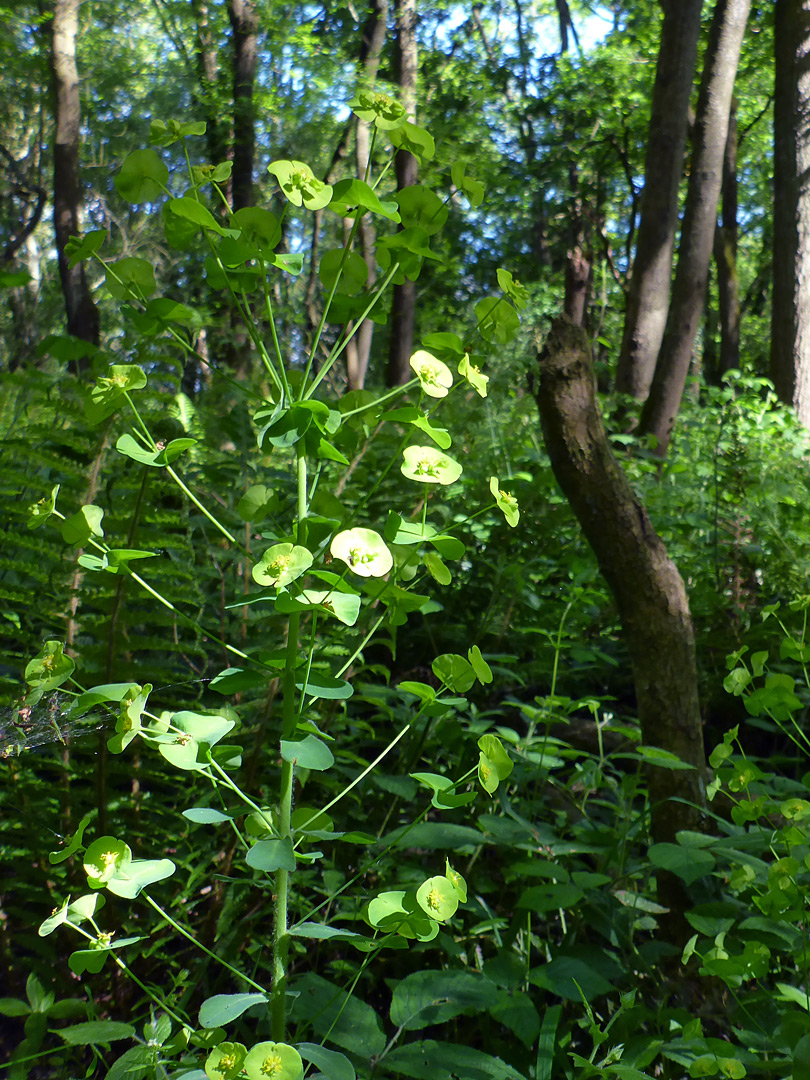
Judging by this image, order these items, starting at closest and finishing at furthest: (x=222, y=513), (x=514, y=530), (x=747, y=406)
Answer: (x=222, y=513) < (x=514, y=530) < (x=747, y=406)

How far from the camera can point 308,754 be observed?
742 millimetres

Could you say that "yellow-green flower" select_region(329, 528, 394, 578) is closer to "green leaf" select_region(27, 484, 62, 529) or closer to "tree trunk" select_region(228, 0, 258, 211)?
"green leaf" select_region(27, 484, 62, 529)

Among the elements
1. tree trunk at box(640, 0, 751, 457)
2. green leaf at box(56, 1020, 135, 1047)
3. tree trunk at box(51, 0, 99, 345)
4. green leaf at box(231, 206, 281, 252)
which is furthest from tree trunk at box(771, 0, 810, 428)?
tree trunk at box(51, 0, 99, 345)

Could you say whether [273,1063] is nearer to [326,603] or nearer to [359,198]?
[326,603]

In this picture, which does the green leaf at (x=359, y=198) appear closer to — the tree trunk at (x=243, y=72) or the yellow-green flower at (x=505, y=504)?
the yellow-green flower at (x=505, y=504)

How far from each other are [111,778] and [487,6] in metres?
24.1

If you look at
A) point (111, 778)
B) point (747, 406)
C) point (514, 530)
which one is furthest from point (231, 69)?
point (111, 778)

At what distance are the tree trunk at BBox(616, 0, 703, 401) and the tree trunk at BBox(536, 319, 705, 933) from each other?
15.0ft

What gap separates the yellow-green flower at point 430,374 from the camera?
819 millimetres

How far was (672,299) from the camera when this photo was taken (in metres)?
6.08

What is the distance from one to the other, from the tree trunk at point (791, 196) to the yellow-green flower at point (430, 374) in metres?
6.39

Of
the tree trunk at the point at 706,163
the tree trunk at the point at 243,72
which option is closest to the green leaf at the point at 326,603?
the tree trunk at the point at 706,163

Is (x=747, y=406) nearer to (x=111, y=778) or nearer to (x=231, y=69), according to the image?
(x=111, y=778)

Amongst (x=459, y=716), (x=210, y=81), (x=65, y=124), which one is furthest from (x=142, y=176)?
(x=210, y=81)
